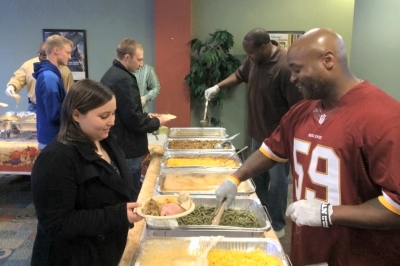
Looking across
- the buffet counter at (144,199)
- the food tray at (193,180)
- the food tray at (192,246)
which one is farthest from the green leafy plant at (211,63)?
the food tray at (192,246)

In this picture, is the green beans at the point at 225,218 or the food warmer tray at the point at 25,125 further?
the food warmer tray at the point at 25,125

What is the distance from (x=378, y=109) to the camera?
100cm

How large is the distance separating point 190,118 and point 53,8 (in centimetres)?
211

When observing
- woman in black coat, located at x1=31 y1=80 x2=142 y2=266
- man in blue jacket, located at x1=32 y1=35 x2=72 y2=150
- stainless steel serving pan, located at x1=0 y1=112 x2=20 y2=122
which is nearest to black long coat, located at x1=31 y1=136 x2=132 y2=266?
woman in black coat, located at x1=31 y1=80 x2=142 y2=266

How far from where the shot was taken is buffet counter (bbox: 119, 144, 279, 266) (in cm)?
133

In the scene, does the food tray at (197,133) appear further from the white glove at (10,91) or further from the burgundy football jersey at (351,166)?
the burgundy football jersey at (351,166)

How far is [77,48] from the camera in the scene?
15.4 ft

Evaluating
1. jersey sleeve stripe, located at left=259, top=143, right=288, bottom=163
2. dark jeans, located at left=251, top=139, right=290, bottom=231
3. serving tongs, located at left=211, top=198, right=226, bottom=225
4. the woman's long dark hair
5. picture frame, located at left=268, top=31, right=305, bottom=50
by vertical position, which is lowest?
dark jeans, located at left=251, top=139, right=290, bottom=231

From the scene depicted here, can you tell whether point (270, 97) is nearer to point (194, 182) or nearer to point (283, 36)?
point (194, 182)

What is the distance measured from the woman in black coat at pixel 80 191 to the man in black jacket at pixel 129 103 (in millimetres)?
993

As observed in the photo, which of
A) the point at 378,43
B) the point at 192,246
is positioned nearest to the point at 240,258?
the point at 192,246

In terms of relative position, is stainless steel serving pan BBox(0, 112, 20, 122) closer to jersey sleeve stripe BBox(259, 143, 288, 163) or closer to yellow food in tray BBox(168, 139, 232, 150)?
yellow food in tray BBox(168, 139, 232, 150)

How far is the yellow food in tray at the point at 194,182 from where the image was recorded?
1.88 meters

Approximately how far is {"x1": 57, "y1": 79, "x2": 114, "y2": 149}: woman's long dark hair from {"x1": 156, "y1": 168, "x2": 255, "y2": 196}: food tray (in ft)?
2.20
